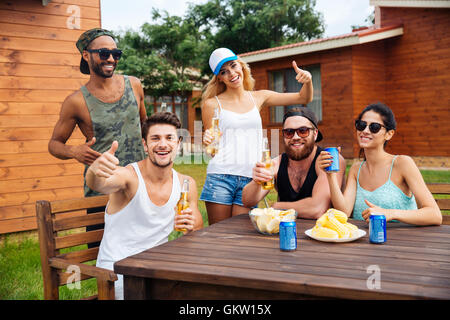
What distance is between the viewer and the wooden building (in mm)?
10938

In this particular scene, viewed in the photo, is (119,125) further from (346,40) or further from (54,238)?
(346,40)

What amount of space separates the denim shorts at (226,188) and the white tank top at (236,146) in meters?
0.04

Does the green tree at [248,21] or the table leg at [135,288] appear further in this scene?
the green tree at [248,21]

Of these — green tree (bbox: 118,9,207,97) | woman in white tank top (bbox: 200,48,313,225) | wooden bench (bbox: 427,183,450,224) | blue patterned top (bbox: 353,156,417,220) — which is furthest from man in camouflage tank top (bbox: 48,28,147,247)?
green tree (bbox: 118,9,207,97)

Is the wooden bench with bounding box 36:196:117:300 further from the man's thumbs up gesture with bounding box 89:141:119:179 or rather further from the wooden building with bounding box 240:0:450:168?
the wooden building with bounding box 240:0:450:168

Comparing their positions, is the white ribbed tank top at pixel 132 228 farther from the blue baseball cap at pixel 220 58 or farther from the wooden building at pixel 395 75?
the wooden building at pixel 395 75

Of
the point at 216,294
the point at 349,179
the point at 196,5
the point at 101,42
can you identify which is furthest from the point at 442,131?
the point at 196,5

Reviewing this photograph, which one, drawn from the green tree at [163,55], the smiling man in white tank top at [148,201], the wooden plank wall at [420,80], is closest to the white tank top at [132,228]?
the smiling man in white tank top at [148,201]

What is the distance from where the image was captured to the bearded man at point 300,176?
298 cm

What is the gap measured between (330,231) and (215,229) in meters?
Answer: 0.72

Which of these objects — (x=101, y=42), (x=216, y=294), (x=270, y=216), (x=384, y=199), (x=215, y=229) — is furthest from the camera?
(x=101, y=42)

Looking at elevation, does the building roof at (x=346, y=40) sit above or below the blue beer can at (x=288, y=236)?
above

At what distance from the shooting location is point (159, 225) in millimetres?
2766

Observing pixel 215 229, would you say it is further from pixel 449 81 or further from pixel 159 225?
pixel 449 81
